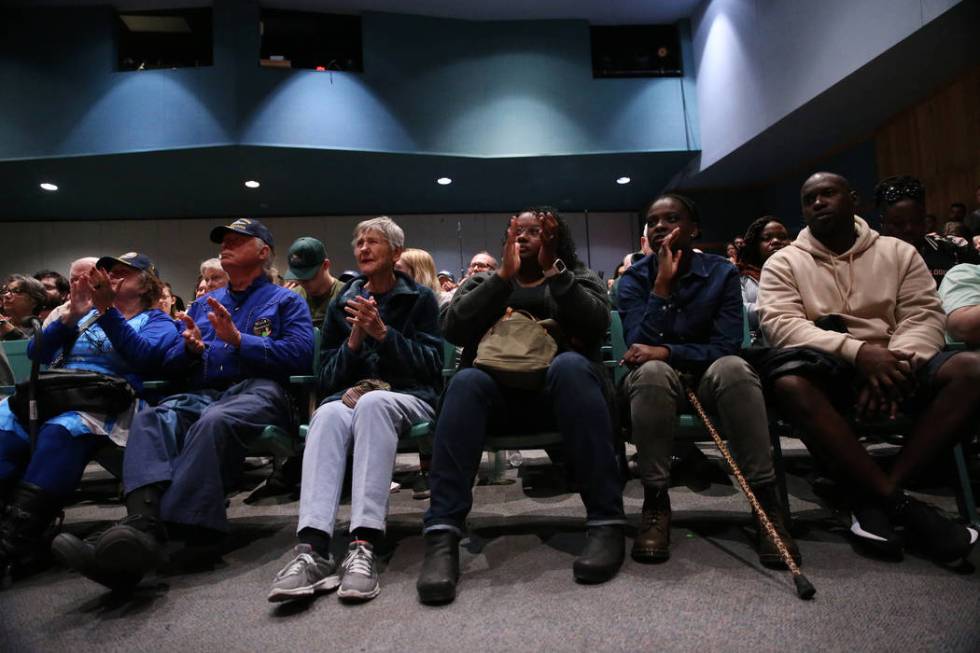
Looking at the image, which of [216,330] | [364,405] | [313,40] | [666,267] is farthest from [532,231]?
[313,40]

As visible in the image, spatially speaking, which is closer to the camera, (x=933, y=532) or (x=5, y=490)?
(x=933, y=532)

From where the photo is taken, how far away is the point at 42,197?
723 cm

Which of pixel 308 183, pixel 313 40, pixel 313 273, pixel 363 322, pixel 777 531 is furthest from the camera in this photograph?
pixel 308 183

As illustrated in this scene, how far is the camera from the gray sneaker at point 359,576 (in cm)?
152

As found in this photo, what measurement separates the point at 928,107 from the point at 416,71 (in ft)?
16.3

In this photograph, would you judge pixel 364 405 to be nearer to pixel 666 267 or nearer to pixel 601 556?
pixel 601 556

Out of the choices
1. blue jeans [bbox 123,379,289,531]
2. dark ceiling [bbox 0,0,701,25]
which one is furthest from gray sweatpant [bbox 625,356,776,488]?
dark ceiling [bbox 0,0,701,25]

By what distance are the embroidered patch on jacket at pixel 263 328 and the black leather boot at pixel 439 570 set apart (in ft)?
3.48

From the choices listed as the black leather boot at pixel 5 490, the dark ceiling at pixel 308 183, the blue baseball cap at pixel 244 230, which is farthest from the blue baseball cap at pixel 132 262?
the dark ceiling at pixel 308 183

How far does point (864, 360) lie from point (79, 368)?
8.55ft

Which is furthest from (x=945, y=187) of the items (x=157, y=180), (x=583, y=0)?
(x=157, y=180)

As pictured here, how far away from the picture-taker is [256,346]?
212 centimetres

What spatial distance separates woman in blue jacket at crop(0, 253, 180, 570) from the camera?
183cm

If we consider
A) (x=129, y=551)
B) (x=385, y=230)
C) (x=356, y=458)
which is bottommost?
(x=129, y=551)
